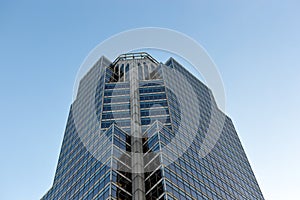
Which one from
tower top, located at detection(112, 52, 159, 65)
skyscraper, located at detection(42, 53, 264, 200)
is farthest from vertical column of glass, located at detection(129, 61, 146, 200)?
tower top, located at detection(112, 52, 159, 65)

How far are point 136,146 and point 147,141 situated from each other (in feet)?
7.04

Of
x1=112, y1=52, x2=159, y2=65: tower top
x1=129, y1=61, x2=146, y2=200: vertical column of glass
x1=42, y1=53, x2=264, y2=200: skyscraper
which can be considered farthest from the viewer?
x1=112, y1=52, x2=159, y2=65: tower top

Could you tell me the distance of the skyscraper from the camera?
224ft

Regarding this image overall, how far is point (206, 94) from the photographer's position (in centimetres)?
12150

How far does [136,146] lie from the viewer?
76.1 m

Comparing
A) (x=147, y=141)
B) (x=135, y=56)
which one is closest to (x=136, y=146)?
(x=147, y=141)

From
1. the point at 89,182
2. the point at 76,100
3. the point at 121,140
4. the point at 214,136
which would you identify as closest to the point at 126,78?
the point at 76,100

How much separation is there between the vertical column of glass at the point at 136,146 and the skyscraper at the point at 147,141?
163mm

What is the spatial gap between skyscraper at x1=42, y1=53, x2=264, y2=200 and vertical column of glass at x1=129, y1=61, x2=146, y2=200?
163 mm

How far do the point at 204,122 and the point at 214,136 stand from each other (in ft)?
13.7

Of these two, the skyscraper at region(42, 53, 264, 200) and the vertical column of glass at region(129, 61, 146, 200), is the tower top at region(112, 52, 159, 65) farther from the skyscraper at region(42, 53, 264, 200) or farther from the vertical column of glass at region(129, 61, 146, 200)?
the vertical column of glass at region(129, 61, 146, 200)

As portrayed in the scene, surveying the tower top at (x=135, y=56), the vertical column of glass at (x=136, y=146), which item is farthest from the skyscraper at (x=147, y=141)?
the tower top at (x=135, y=56)

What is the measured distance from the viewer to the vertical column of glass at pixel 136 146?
218ft

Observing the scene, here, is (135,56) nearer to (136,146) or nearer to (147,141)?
(147,141)
